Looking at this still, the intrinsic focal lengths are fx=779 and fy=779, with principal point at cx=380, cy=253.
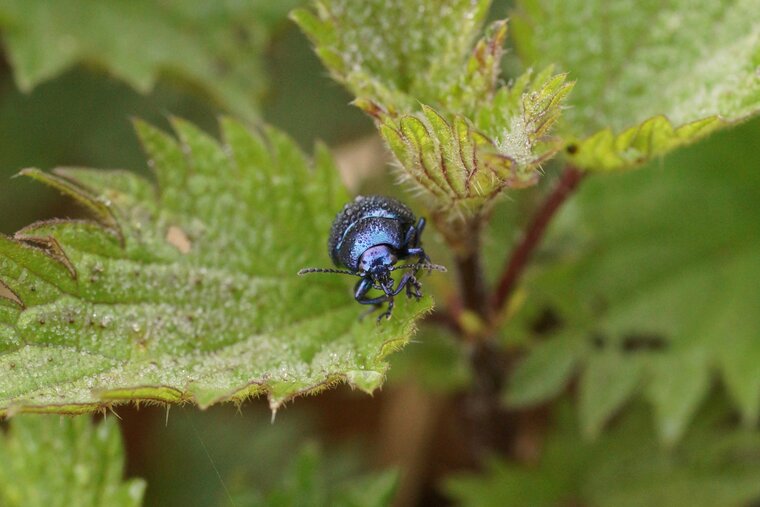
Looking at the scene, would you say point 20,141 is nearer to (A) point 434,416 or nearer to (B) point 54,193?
(B) point 54,193

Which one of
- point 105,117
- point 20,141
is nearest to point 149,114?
point 105,117

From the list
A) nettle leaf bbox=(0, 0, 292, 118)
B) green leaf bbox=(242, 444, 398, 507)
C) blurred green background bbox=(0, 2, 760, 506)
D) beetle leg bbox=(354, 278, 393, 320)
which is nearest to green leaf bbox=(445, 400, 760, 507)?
blurred green background bbox=(0, 2, 760, 506)

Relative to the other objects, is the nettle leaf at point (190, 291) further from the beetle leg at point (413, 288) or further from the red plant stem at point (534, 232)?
the red plant stem at point (534, 232)

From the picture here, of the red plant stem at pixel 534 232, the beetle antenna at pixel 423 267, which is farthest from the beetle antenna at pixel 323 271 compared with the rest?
the red plant stem at pixel 534 232

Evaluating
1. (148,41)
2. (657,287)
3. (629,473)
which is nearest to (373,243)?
(657,287)

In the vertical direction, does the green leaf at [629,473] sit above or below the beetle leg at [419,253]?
below

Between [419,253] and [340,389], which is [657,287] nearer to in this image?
[419,253]
